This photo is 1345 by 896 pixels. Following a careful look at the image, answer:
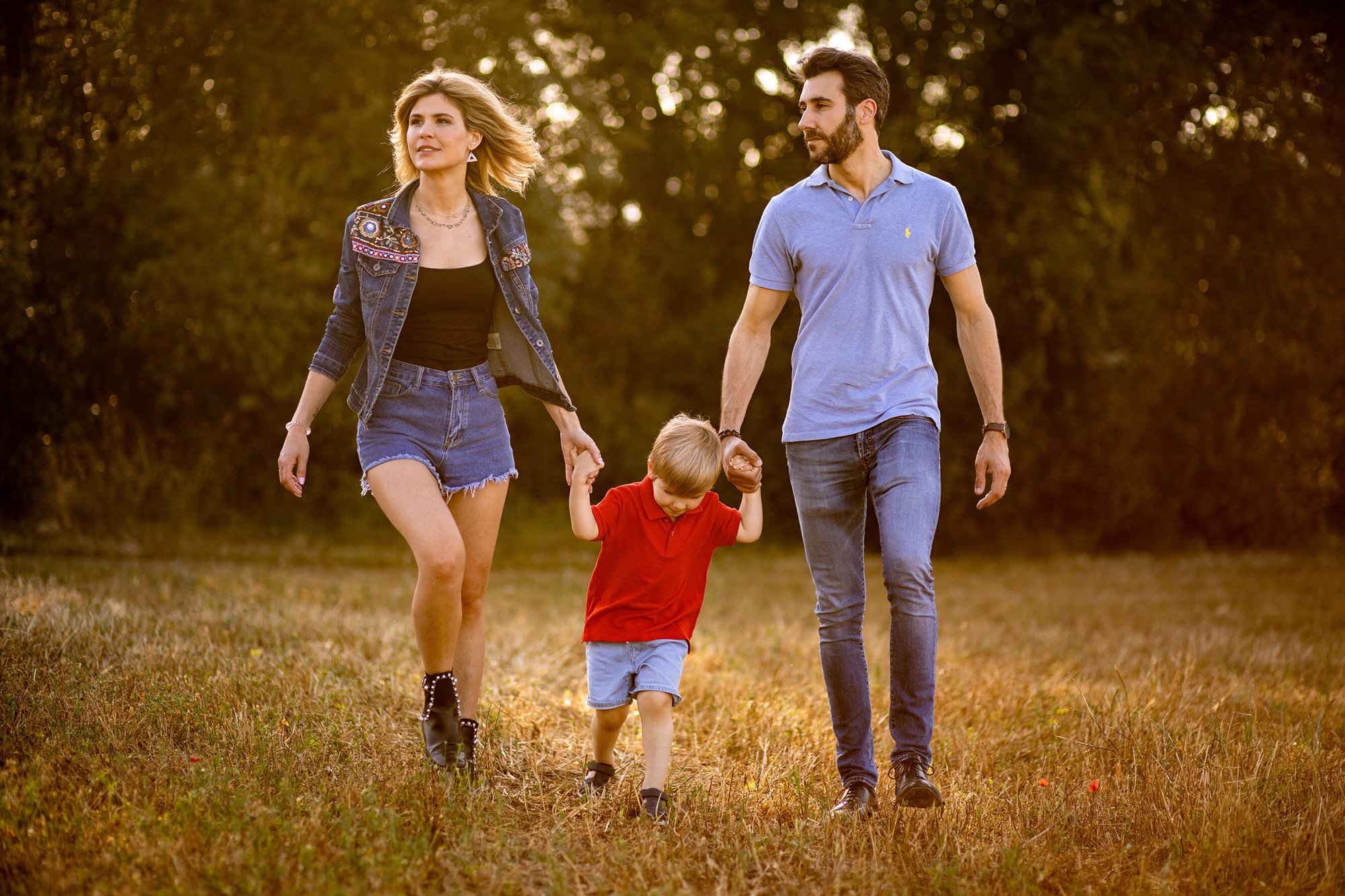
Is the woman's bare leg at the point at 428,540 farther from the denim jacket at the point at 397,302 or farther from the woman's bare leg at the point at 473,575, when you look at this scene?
the denim jacket at the point at 397,302

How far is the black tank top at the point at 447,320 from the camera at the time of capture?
416 centimetres

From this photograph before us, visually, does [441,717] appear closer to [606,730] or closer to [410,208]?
[606,730]

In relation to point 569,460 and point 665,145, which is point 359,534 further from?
point 569,460

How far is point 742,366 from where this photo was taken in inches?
165

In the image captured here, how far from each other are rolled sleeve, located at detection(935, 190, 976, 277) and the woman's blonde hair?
163 cm

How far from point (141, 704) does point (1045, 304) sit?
40.1 feet

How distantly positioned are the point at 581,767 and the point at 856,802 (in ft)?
3.84

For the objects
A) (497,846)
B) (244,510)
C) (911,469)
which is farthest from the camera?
(244,510)

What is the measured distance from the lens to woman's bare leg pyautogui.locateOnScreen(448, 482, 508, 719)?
4238 millimetres

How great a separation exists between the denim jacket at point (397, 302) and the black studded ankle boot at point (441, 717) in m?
0.99

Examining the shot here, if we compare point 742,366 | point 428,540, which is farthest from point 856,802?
point 428,540

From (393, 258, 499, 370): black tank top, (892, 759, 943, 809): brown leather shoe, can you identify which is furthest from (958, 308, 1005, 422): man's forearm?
(393, 258, 499, 370): black tank top

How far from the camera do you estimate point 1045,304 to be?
1424 centimetres

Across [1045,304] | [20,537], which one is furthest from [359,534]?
[1045,304]
